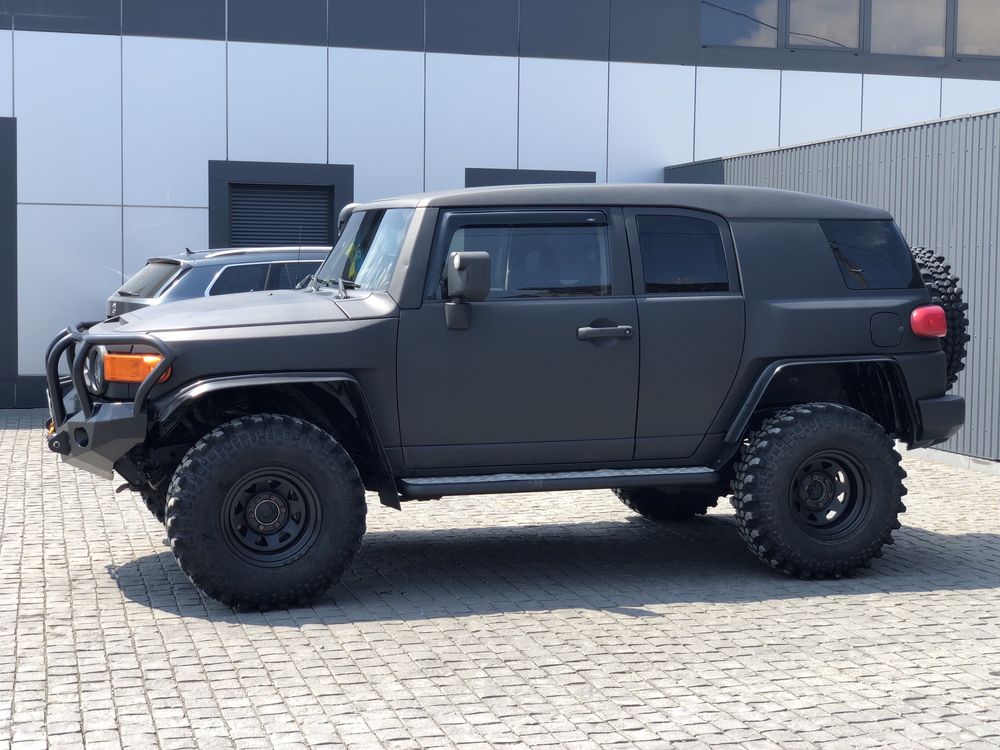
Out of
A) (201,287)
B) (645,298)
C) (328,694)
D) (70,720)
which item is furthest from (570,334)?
(201,287)

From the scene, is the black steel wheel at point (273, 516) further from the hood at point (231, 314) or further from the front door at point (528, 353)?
the hood at point (231, 314)

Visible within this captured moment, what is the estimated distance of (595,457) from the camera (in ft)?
23.5

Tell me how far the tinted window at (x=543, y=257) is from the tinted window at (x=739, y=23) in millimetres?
11507

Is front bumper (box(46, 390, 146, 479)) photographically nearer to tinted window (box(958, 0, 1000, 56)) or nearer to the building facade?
the building facade

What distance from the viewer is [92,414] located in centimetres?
668

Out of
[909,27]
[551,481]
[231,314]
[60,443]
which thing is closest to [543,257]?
[551,481]

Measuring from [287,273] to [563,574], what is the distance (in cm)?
631

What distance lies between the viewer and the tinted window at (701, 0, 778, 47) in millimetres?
17781

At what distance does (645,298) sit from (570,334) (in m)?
0.47

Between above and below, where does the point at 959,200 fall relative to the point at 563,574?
above

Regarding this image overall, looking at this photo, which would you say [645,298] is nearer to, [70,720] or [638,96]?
[70,720]

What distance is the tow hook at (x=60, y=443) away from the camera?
6.79 m

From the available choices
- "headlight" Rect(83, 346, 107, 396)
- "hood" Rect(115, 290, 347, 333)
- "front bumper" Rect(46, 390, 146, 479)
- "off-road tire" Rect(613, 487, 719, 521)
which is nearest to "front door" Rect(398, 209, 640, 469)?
"hood" Rect(115, 290, 347, 333)

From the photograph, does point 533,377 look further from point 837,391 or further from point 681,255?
point 837,391
